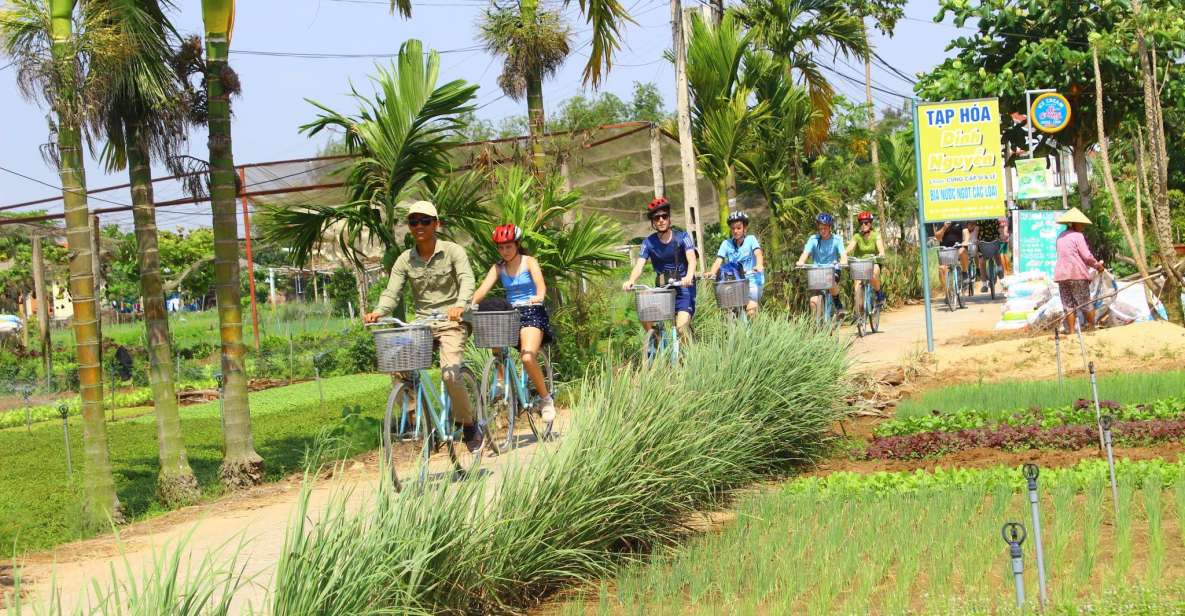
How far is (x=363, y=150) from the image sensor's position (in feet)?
40.7

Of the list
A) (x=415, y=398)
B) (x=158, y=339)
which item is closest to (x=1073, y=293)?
(x=415, y=398)

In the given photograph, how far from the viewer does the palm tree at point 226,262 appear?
1095 cm

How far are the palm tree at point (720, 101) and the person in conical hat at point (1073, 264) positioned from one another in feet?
22.6

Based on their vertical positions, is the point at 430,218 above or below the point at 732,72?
below

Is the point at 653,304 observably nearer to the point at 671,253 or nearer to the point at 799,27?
the point at 671,253

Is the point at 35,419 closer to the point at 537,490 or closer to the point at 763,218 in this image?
the point at 763,218

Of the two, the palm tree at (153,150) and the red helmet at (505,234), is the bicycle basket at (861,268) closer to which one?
the red helmet at (505,234)

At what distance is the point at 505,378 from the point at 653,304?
2.09m

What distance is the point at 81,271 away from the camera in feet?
31.4

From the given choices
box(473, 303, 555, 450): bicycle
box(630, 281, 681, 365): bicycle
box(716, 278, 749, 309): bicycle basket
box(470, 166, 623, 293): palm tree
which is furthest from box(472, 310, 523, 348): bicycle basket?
box(716, 278, 749, 309): bicycle basket

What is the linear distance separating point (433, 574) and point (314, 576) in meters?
0.81

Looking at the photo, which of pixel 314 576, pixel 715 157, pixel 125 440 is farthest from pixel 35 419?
pixel 314 576

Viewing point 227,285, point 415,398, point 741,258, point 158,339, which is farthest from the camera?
point 741,258

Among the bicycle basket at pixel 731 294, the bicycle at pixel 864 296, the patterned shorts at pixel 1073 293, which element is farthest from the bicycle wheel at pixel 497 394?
the bicycle at pixel 864 296
